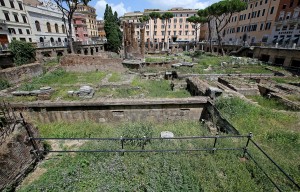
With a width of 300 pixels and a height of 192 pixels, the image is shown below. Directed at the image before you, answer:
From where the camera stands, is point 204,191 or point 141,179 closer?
point 204,191

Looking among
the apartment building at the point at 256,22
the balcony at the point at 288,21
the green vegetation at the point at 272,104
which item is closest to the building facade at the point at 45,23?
the green vegetation at the point at 272,104

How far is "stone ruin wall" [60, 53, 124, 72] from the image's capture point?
18692mm

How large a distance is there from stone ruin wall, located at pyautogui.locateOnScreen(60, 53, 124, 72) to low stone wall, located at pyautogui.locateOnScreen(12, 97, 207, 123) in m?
12.5

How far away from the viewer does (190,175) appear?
396 centimetres

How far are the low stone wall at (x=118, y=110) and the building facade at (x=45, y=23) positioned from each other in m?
24.9

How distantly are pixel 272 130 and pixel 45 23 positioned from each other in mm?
43191

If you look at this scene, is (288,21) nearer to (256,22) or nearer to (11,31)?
(256,22)

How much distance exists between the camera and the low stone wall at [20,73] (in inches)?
492

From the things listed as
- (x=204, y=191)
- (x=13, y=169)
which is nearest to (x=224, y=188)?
(x=204, y=191)

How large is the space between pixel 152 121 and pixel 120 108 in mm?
1725

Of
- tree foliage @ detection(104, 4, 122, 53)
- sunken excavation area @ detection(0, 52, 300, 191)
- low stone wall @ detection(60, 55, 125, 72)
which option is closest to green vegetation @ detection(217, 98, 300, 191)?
sunken excavation area @ detection(0, 52, 300, 191)

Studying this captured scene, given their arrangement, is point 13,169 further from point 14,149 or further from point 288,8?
point 288,8

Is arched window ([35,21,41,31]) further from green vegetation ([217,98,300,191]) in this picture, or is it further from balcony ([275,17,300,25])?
balcony ([275,17,300,25])

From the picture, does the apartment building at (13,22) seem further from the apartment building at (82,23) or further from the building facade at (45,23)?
the apartment building at (82,23)
